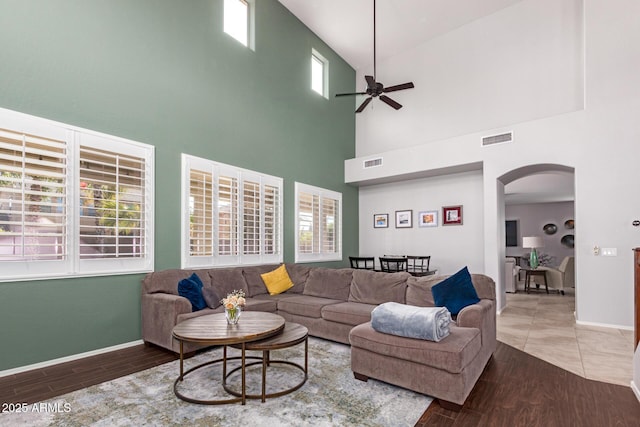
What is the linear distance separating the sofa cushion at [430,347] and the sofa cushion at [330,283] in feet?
5.45

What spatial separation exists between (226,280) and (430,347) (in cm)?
312

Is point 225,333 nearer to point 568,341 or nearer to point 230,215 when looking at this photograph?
point 230,215

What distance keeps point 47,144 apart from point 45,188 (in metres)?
0.45

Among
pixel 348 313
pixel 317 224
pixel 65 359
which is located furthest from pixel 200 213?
pixel 317 224

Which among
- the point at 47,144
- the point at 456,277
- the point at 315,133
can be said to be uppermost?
the point at 315,133

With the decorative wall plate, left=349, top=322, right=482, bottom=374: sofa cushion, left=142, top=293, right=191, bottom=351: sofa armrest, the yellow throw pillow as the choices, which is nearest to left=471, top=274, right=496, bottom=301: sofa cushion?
left=349, top=322, right=482, bottom=374: sofa cushion

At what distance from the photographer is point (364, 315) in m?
3.84

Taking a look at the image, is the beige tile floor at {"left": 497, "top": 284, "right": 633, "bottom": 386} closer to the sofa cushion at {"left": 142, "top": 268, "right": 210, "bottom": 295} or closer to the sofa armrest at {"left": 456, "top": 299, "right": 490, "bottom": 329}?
the sofa armrest at {"left": 456, "top": 299, "right": 490, "bottom": 329}

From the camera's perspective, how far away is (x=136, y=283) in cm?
409

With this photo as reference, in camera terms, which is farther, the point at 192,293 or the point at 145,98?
the point at 145,98

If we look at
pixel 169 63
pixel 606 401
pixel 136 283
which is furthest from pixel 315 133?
pixel 606 401

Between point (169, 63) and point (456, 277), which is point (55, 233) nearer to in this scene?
point (169, 63)

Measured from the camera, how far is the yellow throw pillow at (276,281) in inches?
207

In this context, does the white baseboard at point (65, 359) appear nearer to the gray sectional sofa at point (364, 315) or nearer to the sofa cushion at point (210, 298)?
the gray sectional sofa at point (364, 315)
